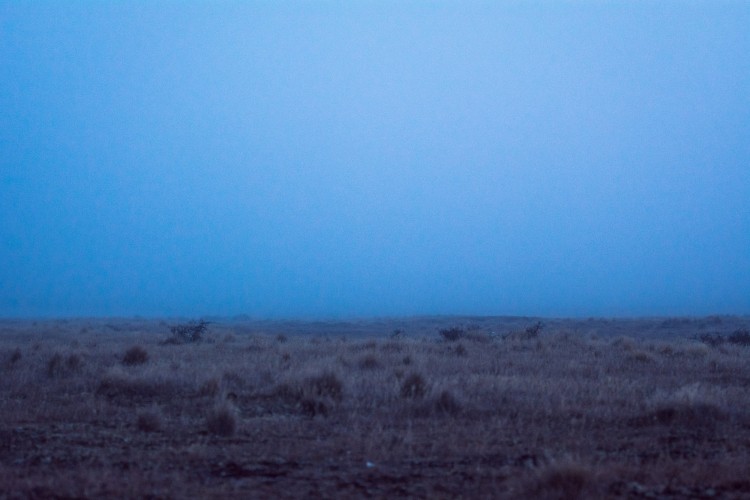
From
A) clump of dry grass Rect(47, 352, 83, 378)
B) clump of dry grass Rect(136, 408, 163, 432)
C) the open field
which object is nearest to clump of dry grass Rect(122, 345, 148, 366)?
clump of dry grass Rect(47, 352, 83, 378)

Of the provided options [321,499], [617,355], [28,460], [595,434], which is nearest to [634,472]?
[595,434]

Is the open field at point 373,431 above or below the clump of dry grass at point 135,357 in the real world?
below

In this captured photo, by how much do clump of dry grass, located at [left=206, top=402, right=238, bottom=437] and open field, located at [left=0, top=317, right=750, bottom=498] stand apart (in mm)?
27

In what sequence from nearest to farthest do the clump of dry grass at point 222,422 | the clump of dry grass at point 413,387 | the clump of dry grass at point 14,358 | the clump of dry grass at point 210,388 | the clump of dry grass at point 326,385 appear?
the clump of dry grass at point 222,422
the clump of dry grass at point 326,385
the clump of dry grass at point 413,387
the clump of dry grass at point 210,388
the clump of dry grass at point 14,358

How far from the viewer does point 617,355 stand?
22.8 m

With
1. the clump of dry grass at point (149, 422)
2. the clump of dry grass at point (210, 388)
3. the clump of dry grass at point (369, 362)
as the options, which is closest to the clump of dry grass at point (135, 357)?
the clump of dry grass at point (369, 362)

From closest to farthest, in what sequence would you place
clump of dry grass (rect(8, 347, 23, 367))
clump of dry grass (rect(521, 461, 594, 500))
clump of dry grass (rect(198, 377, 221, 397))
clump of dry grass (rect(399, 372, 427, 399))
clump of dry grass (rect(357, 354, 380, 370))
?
clump of dry grass (rect(521, 461, 594, 500)) < clump of dry grass (rect(399, 372, 427, 399)) < clump of dry grass (rect(198, 377, 221, 397)) < clump of dry grass (rect(357, 354, 380, 370)) < clump of dry grass (rect(8, 347, 23, 367))

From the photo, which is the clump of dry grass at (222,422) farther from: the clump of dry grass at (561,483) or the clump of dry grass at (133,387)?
the clump of dry grass at (561,483)

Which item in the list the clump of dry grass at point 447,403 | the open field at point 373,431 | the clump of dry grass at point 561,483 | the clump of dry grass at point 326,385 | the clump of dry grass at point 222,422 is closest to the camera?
the clump of dry grass at point 561,483

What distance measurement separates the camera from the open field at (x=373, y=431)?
7.51m

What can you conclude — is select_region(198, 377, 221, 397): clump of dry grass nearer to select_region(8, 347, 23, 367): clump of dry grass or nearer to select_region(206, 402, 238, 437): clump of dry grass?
select_region(206, 402, 238, 437): clump of dry grass

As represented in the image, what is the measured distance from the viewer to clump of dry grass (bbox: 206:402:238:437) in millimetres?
10320

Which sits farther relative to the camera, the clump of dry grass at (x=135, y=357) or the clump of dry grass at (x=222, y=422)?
the clump of dry grass at (x=135, y=357)

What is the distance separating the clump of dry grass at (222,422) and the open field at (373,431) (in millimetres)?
27
